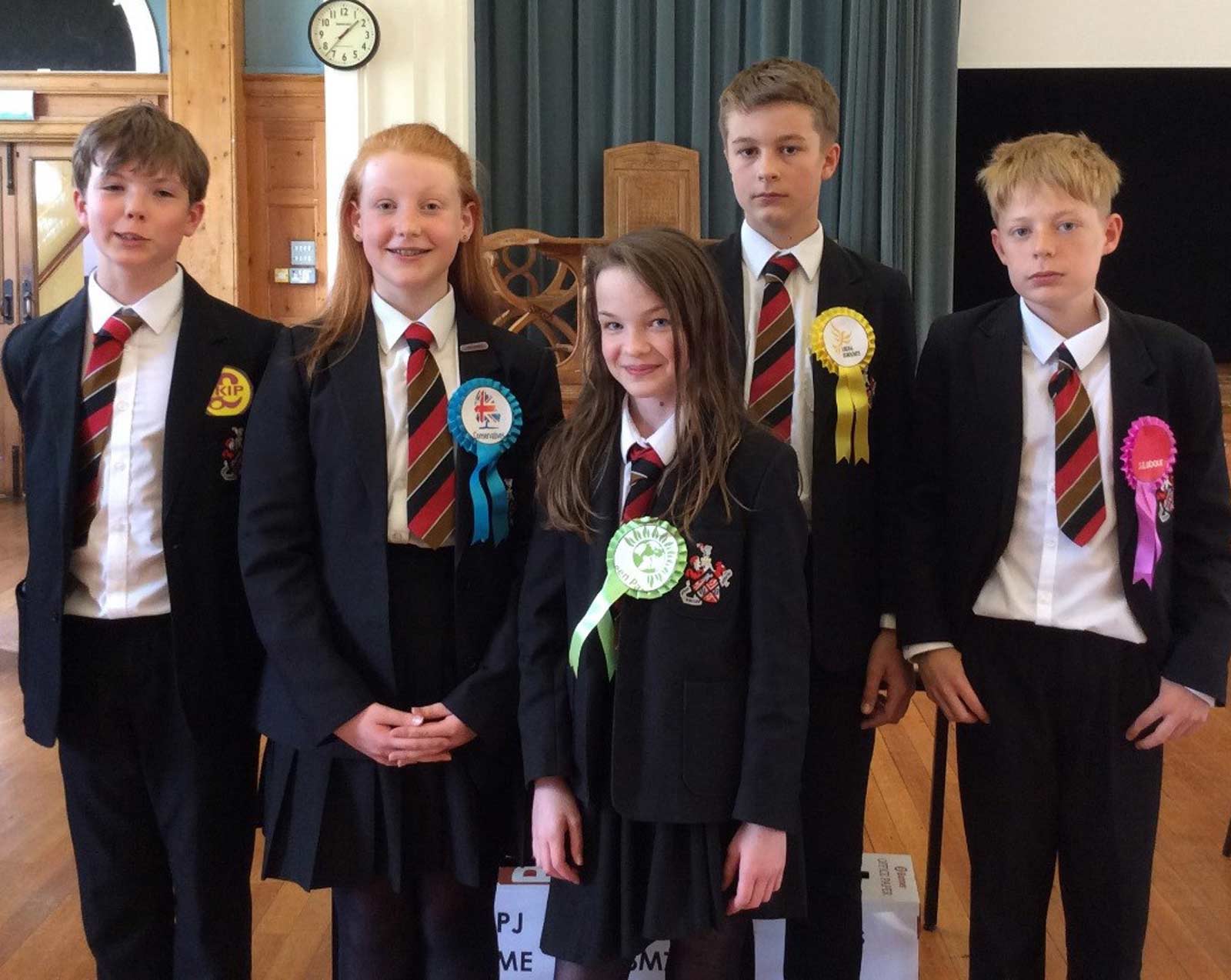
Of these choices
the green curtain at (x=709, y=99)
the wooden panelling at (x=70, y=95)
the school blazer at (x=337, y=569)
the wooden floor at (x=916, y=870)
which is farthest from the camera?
the wooden panelling at (x=70, y=95)

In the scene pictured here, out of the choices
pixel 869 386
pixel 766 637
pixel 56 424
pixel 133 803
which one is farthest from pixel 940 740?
pixel 56 424

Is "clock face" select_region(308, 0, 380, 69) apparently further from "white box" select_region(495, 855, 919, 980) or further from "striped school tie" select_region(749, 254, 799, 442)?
"white box" select_region(495, 855, 919, 980)

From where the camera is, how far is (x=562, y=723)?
1.31 m

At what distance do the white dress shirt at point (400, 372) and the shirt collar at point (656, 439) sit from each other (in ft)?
0.76

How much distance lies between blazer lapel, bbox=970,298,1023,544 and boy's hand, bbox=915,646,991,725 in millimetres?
149

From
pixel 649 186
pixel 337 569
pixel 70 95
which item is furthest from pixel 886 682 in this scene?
pixel 70 95

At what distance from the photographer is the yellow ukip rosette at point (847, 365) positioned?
1497 millimetres

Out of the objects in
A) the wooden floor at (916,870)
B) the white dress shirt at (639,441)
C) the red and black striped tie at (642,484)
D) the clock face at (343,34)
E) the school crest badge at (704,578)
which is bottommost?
the wooden floor at (916,870)

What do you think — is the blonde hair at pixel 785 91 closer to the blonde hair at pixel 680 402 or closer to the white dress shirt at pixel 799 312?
the white dress shirt at pixel 799 312

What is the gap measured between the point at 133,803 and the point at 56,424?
498mm

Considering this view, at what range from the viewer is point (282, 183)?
6207 millimetres

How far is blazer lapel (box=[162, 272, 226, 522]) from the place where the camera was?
4.69 feet

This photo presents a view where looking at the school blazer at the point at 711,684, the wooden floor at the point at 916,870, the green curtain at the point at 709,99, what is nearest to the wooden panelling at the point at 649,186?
the green curtain at the point at 709,99

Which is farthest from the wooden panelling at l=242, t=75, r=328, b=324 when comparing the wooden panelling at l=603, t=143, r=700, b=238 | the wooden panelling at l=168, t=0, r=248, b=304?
the wooden panelling at l=603, t=143, r=700, b=238
